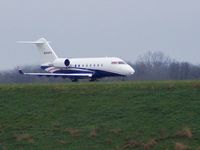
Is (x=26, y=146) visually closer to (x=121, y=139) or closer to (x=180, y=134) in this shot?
(x=121, y=139)

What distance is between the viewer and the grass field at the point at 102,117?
862 inches

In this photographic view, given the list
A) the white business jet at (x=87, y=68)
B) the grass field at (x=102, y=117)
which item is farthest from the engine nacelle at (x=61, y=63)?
the grass field at (x=102, y=117)

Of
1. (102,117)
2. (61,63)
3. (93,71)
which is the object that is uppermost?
(61,63)

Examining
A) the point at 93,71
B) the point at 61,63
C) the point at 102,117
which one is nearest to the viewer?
the point at 102,117

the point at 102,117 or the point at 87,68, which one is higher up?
the point at 87,68

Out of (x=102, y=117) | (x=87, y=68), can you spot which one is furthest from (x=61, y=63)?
(x=102, y=117)

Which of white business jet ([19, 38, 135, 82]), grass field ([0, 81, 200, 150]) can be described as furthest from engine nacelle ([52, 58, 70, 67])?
grass field ([0, 81, 200, 150])

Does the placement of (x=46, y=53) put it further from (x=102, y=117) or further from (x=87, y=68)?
(x=102, y=117)

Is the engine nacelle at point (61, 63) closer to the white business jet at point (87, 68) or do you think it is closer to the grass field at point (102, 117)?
the white business jet at point (87, 68)

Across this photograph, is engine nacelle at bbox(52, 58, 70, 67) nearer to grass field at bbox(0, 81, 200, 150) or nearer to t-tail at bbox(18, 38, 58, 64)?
t-tail at bbox(18, 38, 58, 64)

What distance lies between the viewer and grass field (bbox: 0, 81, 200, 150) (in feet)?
71.8

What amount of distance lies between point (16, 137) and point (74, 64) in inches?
1195

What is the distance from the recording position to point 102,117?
23.8 m

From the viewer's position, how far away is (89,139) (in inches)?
873
